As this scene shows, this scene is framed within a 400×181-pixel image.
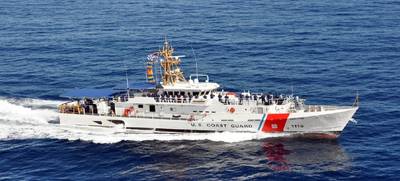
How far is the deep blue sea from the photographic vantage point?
67125 mm

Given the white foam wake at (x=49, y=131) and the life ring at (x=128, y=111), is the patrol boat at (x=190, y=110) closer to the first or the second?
the life ring at (x=128, y=111)

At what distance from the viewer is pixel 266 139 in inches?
2928

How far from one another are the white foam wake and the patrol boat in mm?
944

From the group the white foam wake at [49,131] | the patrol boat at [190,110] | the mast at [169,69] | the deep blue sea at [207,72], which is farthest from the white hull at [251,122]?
the mast at [169,69]

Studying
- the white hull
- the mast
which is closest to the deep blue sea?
the white hull

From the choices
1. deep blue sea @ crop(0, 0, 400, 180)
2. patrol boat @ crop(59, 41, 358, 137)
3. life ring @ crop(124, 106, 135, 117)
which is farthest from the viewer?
life ring @ crop(124, 106, 135, 117)

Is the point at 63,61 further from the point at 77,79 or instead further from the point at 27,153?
the point at 27,153

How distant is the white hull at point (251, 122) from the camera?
243 feet

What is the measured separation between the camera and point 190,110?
A: 254ft

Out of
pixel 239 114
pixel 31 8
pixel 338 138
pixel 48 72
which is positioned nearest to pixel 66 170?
pixel 239 114

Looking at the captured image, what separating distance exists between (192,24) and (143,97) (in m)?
58.9

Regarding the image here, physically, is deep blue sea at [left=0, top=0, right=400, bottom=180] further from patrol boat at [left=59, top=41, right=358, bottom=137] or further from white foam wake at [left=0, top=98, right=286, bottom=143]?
patrol boat at [left=59, top=41, right=358, bottom=137]

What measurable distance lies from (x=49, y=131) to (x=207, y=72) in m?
31.0

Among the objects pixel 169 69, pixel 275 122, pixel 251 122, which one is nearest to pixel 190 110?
pixel 169 69
